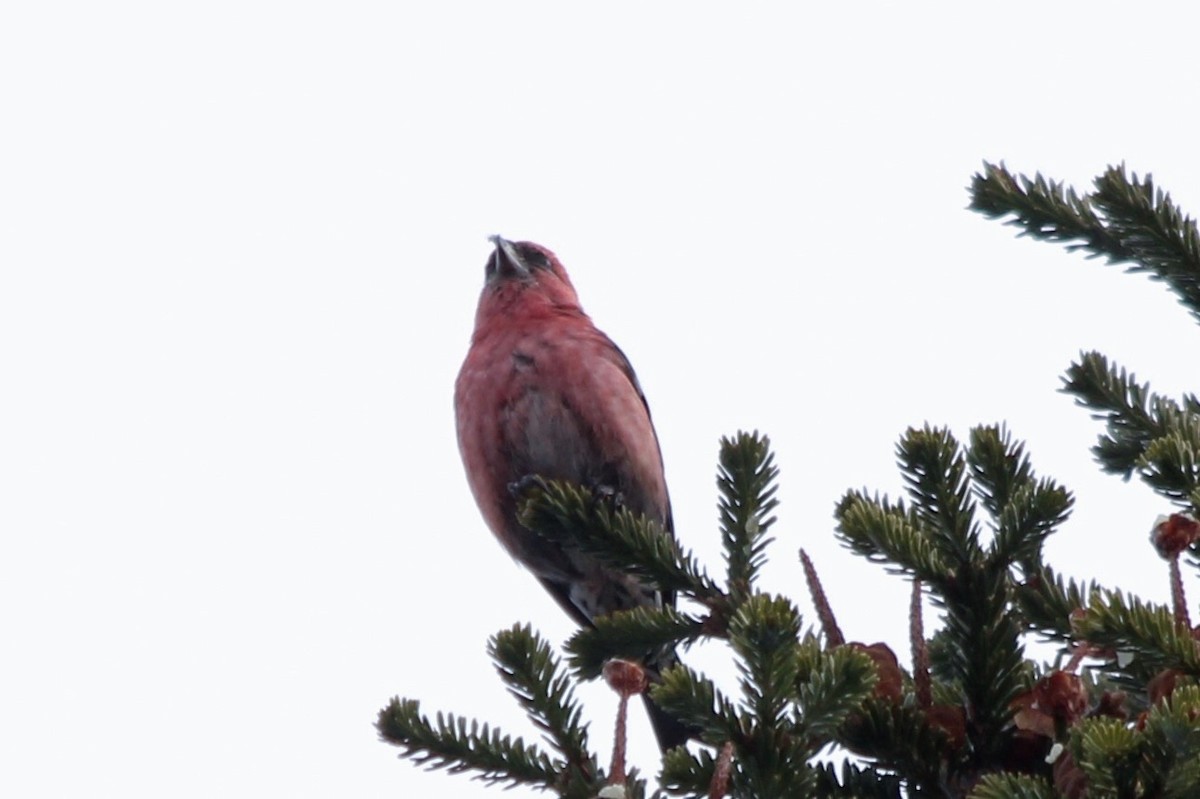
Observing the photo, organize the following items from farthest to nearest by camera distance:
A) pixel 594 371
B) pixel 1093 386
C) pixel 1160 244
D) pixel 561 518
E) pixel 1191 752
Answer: pixel 594 371 < pixel 561 518 < pixel 1093 386 < pixel 1160 244 < pixel 1191 752

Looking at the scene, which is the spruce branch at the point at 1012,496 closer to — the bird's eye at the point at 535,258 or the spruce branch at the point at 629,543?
the spruce branch at the point at 629,543

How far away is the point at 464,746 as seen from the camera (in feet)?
7.07

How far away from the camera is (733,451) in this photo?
2.67 meters

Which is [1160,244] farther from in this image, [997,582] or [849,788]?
[849,788]

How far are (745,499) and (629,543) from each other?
0.82 feet

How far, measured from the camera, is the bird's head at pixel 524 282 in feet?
18.7

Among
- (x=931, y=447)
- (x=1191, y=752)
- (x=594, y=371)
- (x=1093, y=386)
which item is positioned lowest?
(x=1191, y=752)

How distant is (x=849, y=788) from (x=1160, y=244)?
103 centimetres

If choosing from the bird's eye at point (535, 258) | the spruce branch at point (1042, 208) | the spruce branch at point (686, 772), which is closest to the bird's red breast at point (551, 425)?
the bird's eye at point (535, 258)

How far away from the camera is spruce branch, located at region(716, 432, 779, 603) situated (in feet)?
8.48

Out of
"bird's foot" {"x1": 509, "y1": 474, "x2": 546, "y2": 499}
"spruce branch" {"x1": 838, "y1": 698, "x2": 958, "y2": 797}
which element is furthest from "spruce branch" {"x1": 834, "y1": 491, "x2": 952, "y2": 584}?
"bird's foot" {"x1": 509, "y1": 474, "x2": 546, "y2": 499}

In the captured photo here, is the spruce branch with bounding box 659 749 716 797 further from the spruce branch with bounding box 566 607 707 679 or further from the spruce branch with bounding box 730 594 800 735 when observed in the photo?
the spruce branch with bounding box 566 607 707 679

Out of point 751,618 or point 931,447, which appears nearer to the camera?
point 751,618

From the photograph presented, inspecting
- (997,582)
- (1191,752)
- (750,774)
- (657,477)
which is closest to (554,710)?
(750,774)
